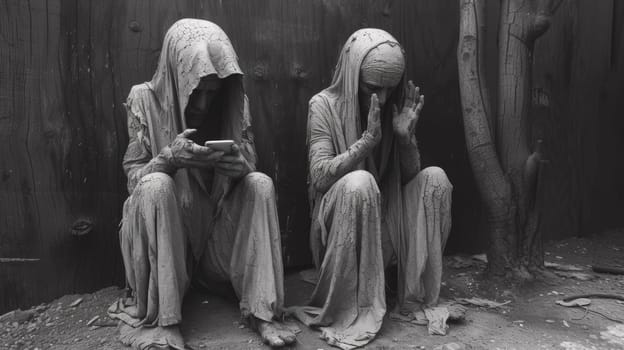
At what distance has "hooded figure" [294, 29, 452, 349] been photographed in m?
3.11

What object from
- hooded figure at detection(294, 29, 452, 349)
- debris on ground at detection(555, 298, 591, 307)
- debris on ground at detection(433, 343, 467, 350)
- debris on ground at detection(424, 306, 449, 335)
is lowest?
debris on ground at detection(433, 343, 467, 350)

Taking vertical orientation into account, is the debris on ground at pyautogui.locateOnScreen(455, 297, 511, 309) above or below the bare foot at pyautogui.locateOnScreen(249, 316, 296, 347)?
below

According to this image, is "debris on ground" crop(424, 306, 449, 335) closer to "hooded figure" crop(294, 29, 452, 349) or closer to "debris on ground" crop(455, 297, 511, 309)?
"hooded figure" crop(294, 29, 452, 349)

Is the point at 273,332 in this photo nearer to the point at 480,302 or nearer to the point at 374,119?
the point at 374,119

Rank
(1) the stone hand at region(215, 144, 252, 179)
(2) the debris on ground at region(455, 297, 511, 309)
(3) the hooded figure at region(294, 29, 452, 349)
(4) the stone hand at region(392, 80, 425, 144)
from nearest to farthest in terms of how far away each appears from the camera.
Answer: (1) the stone hand at region(215, 144, 252, 179), (3) the hooded figure at region(294, 29, 452, 349), (4) the stone hand at region(392, 80, 425, 144), (2) the debris on ground at region(455, 297, 511, 309)

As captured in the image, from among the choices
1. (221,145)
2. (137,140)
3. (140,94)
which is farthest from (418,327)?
(140,94)

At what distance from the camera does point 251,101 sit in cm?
405

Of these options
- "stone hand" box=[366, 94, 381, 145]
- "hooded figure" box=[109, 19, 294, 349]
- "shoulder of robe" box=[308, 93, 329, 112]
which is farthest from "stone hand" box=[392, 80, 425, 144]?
"hooded figure" box=[109, 19, 294, 349]

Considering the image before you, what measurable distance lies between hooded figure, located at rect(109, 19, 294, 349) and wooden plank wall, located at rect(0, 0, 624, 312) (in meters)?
0.54

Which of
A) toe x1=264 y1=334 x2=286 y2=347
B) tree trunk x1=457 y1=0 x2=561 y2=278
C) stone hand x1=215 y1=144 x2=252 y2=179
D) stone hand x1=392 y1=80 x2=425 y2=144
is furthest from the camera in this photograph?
tree trunk x1=457 y1=0 x2=561 y2=278

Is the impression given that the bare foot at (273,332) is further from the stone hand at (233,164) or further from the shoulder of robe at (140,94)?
the shoulder of robe at (140,94)

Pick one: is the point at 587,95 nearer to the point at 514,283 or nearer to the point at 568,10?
the point at 568,10

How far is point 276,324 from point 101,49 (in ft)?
6.94

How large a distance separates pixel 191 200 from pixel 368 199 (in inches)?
40.0
